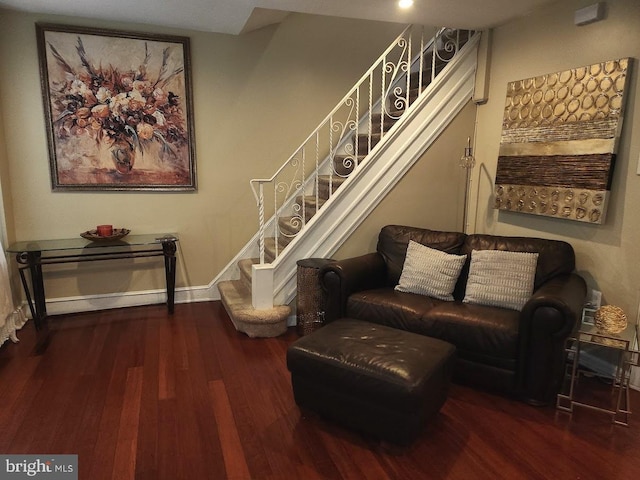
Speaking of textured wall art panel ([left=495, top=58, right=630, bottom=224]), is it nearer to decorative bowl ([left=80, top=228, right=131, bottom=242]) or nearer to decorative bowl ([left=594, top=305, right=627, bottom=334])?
decorative bowl ([left=594, top=305, right=627, bottom=334])

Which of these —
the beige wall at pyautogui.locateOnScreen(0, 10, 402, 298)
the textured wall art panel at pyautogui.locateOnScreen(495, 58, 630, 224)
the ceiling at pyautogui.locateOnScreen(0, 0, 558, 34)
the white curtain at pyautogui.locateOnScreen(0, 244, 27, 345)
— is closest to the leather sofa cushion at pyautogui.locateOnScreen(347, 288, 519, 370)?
the textured wall art panel at pyautogui.locateOnScreen(495, 58, 630, 224)

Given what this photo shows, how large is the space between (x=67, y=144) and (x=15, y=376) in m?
1.92

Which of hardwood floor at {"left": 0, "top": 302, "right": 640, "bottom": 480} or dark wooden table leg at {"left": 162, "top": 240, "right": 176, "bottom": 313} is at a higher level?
dark wooden table leg at {"left": 162, "top": 240, "right": 176, "bottom": 313}

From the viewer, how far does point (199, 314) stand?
383 cm

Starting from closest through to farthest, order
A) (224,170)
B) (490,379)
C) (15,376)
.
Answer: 1. (490,379)
2. (15,376)
3. (224,170)

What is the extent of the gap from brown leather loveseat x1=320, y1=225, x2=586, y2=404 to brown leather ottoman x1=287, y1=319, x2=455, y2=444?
1.21ft

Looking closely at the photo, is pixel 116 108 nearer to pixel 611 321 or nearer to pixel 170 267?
pixel 170 267

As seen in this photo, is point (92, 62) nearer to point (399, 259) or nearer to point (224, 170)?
point (224, 170)

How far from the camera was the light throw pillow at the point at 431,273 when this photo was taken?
2973 millimetres

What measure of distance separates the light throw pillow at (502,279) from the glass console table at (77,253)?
2.51m

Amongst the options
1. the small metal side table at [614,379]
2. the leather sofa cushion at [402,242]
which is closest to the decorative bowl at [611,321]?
the small metal side table at [614,379]

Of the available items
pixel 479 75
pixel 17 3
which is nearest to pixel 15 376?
pixel 17 3

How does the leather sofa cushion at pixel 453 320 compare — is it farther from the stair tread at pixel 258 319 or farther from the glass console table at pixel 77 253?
the glass console table at pixel 77 253

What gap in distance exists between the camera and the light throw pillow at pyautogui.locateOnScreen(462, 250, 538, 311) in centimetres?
267
